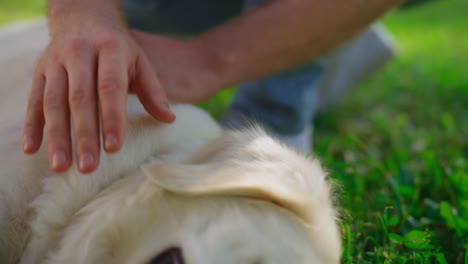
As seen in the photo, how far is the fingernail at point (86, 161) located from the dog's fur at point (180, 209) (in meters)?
0.09

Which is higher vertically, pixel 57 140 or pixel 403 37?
pixel 57 140

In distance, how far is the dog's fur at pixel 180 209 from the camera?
3.53ft

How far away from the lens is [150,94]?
1.33m

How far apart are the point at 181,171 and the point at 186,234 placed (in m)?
0.13

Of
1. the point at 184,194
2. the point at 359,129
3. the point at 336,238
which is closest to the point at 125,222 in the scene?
the point at 184,194

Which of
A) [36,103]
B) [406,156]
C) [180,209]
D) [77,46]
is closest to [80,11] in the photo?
[77,46]

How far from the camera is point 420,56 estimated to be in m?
4.57

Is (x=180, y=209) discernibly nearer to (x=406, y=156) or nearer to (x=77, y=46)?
(x=77, y=46)

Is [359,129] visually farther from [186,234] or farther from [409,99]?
[186,234]

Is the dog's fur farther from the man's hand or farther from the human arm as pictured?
the human arm

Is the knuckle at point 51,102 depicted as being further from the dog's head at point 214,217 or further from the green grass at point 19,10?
the green grass at point 19,10

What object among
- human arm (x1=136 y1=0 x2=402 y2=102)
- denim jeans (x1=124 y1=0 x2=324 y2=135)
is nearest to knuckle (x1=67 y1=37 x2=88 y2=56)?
human arm (x1=136 y1=0 x2=402 y2=102)

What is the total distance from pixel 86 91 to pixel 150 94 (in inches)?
6.9

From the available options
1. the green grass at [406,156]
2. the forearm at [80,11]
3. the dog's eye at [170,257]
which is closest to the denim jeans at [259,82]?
the green grass at [406,156]
